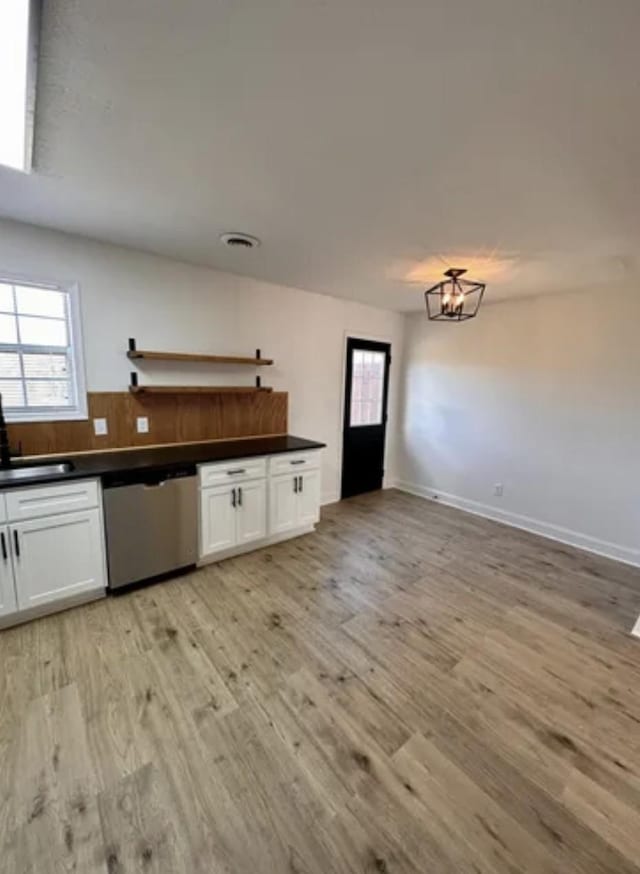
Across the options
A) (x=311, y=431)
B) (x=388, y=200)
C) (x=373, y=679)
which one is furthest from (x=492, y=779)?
(x=311, y=431)

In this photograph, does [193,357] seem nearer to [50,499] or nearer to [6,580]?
[50,499]

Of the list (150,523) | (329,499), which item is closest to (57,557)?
(150,523)

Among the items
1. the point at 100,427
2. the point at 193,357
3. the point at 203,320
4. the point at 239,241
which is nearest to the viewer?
the point at 239,241

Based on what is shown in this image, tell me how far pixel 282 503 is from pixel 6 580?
6.32ft

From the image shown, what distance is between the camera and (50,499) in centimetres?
223

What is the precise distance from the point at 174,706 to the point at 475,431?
12.7 ft

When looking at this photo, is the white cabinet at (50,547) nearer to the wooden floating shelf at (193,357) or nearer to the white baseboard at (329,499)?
the wooden floating shelf at (193,357)

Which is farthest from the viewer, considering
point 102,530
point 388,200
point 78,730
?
point 102,530

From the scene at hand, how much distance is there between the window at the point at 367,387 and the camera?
4727mm

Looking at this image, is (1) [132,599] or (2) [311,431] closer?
(1) [132,599]

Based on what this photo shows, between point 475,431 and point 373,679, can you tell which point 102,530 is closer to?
point 373,679


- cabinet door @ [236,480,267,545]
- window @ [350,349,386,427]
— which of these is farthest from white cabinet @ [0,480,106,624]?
window @ [350,349,386,427]

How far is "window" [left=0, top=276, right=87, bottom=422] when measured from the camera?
8.29 feet

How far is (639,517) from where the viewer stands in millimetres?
3283
